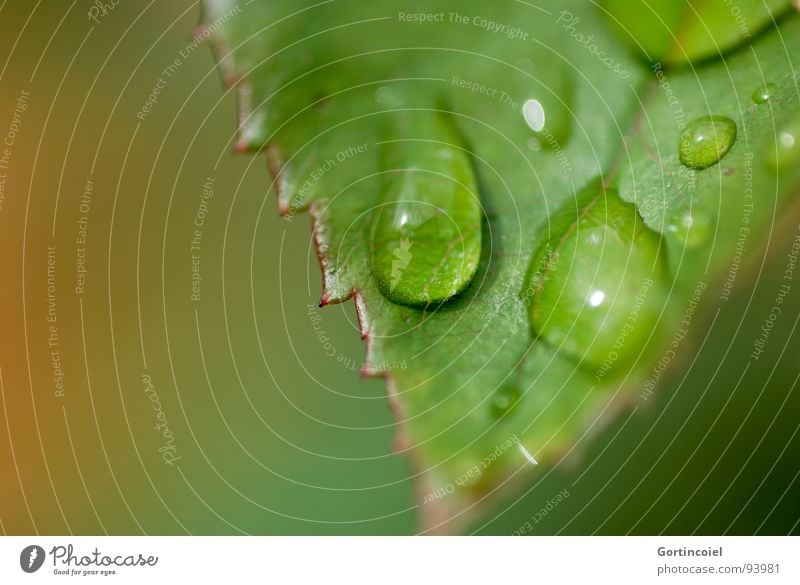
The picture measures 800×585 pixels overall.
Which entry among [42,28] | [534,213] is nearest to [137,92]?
[42,28]

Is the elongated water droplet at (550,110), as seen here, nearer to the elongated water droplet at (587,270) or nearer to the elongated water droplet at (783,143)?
the elongated water droplet at (587,270)

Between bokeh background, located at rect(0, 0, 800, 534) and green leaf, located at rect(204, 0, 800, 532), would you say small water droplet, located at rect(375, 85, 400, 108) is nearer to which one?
green leaf, located at rect(204, 0, 800, 532)

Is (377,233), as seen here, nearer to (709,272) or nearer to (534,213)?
(534,213)

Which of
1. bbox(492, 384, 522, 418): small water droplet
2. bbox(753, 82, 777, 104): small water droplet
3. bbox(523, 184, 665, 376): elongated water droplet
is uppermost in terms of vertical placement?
bbox(753, 82, 777, 104): small water droplet
